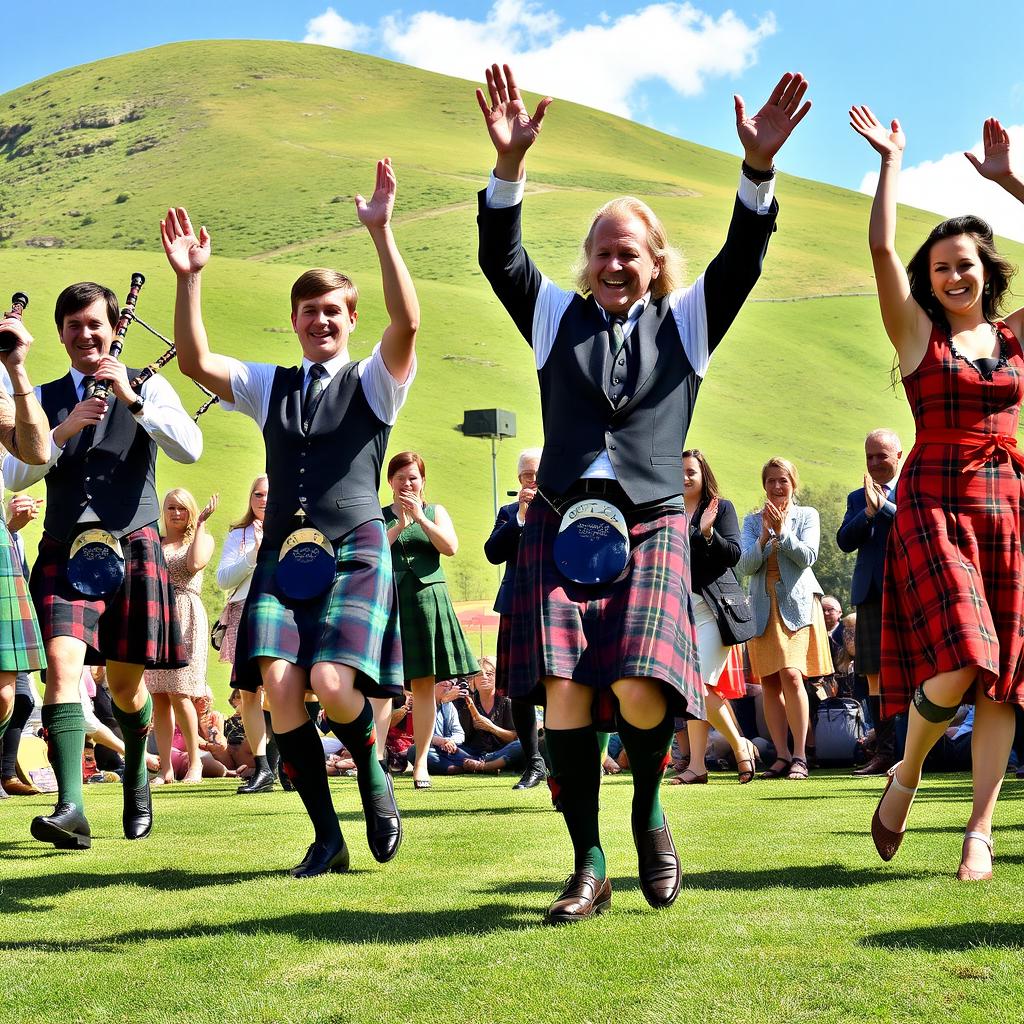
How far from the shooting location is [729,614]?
26.6ft

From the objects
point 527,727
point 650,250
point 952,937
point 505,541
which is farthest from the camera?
point 527,727

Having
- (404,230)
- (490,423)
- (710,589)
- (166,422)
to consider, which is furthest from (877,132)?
(404,230)

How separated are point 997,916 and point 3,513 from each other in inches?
128

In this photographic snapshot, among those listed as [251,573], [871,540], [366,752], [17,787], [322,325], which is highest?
[322,325]

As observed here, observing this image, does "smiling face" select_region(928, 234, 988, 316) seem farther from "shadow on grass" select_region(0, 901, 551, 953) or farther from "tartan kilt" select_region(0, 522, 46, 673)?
"tartan kilt" select_region(0, 522, 46, 673)

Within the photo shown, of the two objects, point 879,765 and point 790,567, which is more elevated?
point 790,567

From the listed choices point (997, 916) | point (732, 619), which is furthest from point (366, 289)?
point (997, 916)

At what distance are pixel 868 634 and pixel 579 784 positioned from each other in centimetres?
533

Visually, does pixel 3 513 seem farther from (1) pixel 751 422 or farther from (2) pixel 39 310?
(1) pixel 751 422

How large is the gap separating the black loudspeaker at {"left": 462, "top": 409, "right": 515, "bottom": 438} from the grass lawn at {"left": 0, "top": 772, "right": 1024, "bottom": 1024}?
24085mm

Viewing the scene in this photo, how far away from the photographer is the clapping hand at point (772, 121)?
3760mm

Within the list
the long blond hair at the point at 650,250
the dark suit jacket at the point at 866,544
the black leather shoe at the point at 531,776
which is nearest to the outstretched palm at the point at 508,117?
the long blond hair at the point at 650,250

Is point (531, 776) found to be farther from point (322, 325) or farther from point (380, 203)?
point (380, 203)

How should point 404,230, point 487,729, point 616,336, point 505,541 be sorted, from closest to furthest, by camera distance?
point 616,336, point 505,541, point 487,729, point 404,230
